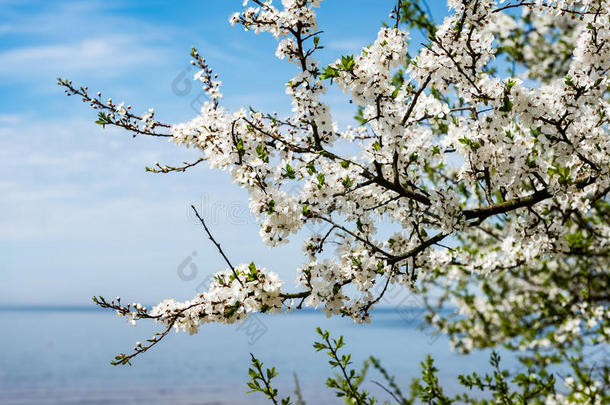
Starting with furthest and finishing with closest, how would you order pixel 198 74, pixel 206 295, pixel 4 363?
pixel 4 363, pixel 198 74, pixel 206 295

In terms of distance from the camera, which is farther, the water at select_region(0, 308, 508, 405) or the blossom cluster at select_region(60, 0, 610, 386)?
the water at select_region(0, 308, 508, 405)

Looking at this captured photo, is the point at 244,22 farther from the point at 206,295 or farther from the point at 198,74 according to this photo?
the point at 206,295

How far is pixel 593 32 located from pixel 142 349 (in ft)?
12.1

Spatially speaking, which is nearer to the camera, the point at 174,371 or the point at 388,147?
the point at 388,147

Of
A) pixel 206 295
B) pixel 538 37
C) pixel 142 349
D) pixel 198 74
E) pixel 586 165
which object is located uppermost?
pixel 538 37

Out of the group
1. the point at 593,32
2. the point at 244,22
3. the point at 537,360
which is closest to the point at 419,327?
the point at 537,360

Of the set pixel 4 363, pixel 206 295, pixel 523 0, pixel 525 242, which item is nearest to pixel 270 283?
pixel 206 295

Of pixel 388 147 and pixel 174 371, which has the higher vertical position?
pixel 174 371

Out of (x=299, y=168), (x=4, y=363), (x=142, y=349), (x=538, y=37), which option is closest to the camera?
(x=142, y=349)

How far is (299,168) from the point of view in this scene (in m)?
3.46

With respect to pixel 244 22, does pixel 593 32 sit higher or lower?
higher

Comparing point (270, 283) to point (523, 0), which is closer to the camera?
point (270, 283)

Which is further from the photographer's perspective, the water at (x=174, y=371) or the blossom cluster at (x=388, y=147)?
the water at (x=174, y=371)

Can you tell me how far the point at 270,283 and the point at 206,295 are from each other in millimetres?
414
